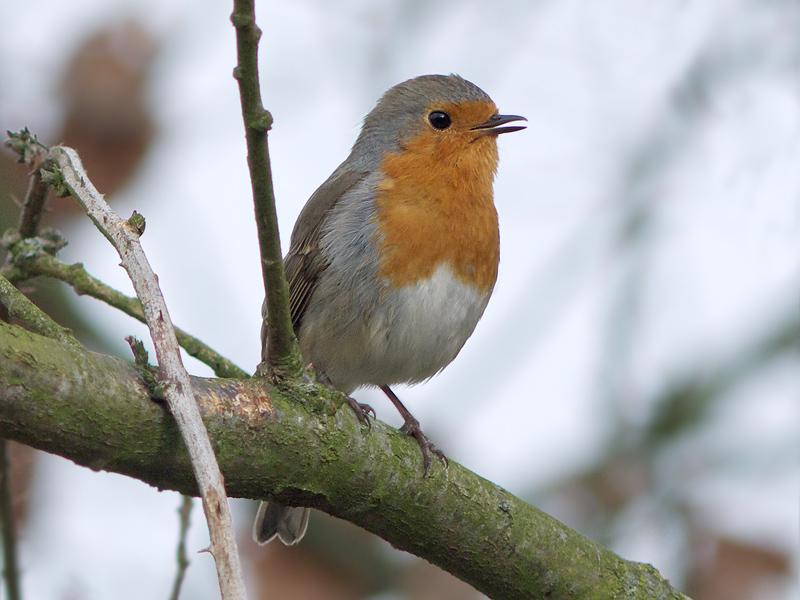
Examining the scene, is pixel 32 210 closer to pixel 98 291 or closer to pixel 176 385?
pixel 98 291

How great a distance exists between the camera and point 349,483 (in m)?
3.15

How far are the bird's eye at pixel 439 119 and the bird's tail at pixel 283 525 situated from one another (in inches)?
69.9

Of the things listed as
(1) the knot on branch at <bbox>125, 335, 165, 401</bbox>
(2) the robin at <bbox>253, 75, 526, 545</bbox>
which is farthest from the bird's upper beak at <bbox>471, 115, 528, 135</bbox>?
(1) the knot on branch at <bbox>125, 335, 165, 401</bbox>

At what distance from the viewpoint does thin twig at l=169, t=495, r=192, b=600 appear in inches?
142

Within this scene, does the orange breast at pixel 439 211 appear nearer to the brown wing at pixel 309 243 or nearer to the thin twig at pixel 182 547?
the brown wing at pixel 309 243

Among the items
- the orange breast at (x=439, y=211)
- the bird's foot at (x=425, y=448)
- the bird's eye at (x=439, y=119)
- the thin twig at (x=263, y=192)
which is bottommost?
the thin twig at (x=263, y=192)

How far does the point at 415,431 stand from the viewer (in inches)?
165

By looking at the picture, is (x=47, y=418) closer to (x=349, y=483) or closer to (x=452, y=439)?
(x=349, y=483)

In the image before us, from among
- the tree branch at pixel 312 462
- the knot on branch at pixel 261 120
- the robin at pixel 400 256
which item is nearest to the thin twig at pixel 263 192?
the knot on branch at pixel 261 120

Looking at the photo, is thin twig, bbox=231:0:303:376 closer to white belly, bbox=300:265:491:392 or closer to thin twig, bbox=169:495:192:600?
thin twig, bbox=169:495:192:600

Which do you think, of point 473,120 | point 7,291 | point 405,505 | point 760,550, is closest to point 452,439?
point 760,550

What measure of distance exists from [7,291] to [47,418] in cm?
68

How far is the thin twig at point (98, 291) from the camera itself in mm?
3869

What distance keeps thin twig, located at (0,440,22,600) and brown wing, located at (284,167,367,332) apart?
4.74 ft
